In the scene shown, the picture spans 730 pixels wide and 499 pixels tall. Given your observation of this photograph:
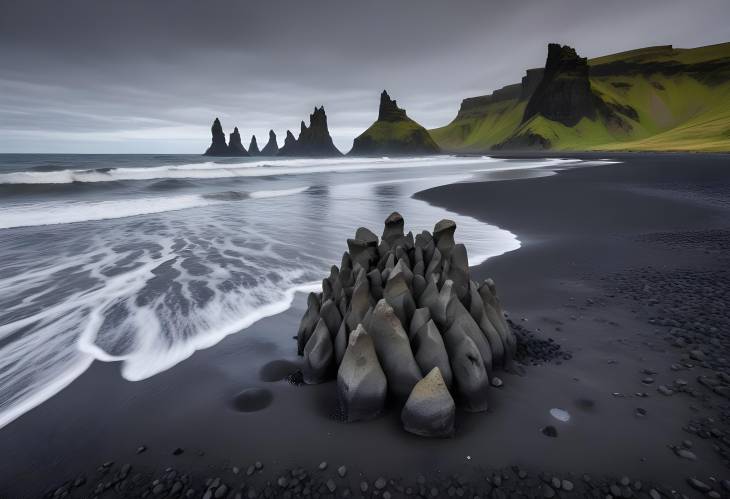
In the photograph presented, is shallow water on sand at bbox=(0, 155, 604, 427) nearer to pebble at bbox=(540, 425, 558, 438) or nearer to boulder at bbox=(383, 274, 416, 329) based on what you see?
boulder at bbox=(383, 274, 416, 329)

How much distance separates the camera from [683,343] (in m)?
4.10

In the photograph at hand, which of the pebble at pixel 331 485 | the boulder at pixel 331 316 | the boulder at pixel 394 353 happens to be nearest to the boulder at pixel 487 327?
the boulder at pixel 394 353

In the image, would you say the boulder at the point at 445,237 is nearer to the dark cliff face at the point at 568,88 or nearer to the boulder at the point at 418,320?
the boulder at the point at 418,320

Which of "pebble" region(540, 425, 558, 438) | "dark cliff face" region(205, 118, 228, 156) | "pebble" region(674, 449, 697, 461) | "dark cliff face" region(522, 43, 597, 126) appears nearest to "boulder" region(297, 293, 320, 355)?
"pebble" region(540, 425, 558, 438)

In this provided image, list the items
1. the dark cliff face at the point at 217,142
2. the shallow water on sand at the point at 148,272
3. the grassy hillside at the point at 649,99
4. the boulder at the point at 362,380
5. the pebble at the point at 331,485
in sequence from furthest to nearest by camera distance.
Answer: the dark cliff face at the point at 217,142 < the grassy hillside at the point at 649,99 < the shallow water on sand at the point at 148,272 < the boulder at the point at 362,380 < the pebble at the point at 331,485

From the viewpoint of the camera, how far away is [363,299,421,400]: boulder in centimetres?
312

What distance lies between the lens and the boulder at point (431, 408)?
2.83 metres

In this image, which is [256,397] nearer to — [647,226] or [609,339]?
[609,339]

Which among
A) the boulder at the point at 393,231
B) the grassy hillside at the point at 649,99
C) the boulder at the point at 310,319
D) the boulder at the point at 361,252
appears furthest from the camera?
the grassy hillside at the point at 649,99

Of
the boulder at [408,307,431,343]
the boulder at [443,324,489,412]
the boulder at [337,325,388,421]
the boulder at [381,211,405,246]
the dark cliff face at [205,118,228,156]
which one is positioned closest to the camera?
the boulder at [337,325,388,421]

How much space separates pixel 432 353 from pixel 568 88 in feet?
588

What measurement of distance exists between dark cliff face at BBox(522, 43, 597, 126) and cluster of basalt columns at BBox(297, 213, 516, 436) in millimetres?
169628

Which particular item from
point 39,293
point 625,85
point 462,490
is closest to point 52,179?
point 39,293

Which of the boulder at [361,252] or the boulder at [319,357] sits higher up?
the boulder at [361,252]
